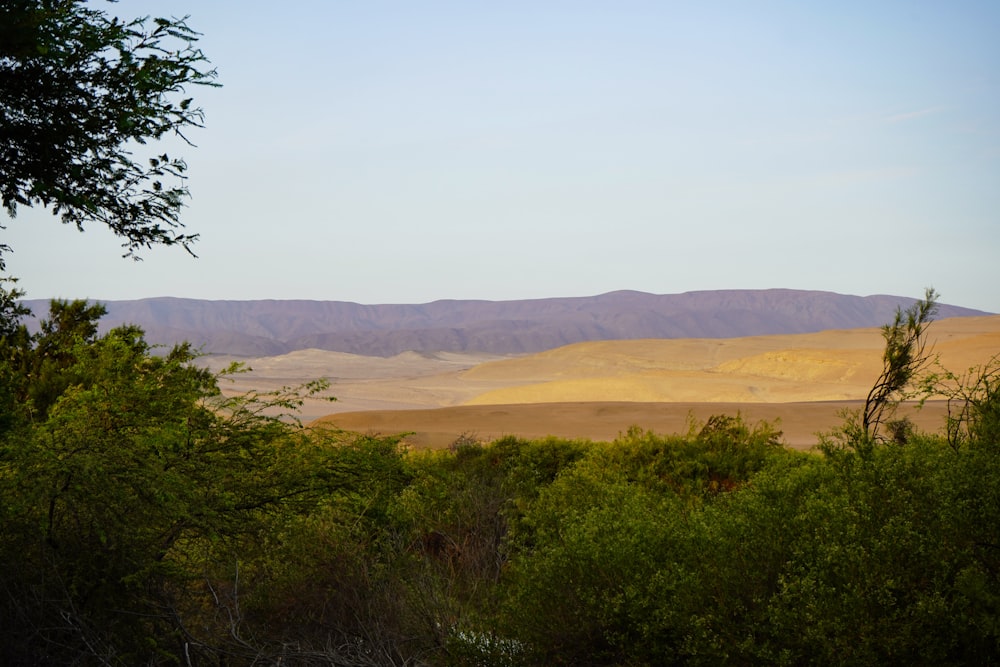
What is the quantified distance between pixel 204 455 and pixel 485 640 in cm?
342

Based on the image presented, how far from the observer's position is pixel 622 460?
1370cm

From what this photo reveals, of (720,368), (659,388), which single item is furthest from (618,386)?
(720,368)

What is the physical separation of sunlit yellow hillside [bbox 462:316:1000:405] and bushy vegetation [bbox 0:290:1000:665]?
140ft

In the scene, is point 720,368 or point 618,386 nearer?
point 618,386

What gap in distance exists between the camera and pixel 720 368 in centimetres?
8475

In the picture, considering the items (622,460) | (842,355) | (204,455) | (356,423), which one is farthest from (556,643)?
(842,355)

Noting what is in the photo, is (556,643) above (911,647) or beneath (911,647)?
beneath

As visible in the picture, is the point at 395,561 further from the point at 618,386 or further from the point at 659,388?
the point at 618,386

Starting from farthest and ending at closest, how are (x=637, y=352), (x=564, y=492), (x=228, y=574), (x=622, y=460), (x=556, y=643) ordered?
(x=637, y=352) < (x=622, y=460) < (x=564, y=492) < (x=228, y=574) < (x=556, y=643)

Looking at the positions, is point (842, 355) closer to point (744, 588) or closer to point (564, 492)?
point (564, 492)

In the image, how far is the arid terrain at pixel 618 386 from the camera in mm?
40094

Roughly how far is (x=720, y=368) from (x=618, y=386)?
2259 cm

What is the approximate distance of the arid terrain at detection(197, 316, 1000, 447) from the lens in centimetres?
4009

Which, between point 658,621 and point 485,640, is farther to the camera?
point 485,640
